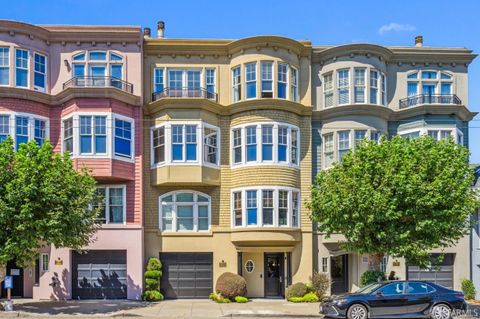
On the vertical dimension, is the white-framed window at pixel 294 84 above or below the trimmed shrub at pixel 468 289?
above

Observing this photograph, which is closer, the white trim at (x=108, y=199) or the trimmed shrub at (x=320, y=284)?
the trimmed shrub at (x=320, y=284)

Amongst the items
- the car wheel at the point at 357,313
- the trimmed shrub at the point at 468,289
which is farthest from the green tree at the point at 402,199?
the trimmed shrub at the point at 468,289

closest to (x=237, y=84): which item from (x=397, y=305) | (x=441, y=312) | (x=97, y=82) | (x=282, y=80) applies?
(x=282, y=80)

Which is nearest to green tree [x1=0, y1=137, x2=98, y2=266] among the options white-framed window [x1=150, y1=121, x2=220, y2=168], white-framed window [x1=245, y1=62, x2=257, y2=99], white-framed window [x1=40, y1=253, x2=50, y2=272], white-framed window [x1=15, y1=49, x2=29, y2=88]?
white-framed window [x1=40, y1=253, x2=50, y2=272]

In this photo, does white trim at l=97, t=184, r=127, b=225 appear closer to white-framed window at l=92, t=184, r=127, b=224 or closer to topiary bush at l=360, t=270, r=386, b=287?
white-framed window at l=92, t=184, r=127, b=224

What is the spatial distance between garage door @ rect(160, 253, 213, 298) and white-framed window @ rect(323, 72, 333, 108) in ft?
32.9

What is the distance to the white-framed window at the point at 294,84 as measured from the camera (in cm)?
2903

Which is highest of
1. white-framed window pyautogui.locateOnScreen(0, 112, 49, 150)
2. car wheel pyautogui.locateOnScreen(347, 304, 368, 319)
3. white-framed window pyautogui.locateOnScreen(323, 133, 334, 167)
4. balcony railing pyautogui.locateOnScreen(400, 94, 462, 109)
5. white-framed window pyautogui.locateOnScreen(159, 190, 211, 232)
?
balcony railing pyautogui.locateOnScreen(400, 94, 462, 109)

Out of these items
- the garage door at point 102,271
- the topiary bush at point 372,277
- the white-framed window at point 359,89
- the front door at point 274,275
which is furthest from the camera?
the white-framed window at point 359,89

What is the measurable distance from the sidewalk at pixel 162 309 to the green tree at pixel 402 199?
406 cm

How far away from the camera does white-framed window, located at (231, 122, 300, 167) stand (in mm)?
28234

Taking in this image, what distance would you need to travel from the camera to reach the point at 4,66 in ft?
88.1

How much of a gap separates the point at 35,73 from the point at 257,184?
12.1 m

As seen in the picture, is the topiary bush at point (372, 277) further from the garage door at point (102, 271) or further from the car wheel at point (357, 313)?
the garage door at point (102, 271)
